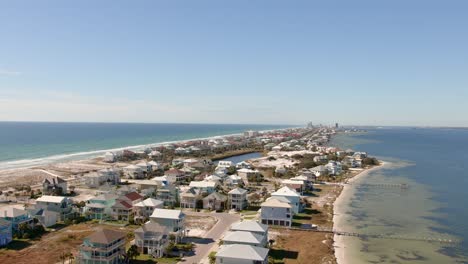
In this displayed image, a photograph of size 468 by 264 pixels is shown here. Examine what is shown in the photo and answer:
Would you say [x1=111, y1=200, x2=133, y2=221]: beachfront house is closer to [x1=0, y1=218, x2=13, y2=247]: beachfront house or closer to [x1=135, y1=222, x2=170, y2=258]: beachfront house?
[x1=135, y1=222, x2=170, y2=258]: beachfront house

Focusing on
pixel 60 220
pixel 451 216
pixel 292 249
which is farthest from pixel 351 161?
pixel 60 220

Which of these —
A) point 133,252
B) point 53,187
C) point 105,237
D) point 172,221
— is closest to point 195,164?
point 53,187

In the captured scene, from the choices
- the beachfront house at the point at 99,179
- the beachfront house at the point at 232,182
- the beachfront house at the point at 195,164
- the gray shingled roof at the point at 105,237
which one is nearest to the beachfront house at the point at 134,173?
the beachfront house at the point at 99,179

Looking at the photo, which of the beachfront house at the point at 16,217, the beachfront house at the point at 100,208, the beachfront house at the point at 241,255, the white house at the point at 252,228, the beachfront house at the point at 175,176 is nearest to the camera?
the beachfront house at the point at 241,255

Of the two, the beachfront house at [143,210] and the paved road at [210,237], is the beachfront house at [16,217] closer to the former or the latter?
the beachfront house at [143,210]

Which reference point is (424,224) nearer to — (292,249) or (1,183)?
(292,249)
